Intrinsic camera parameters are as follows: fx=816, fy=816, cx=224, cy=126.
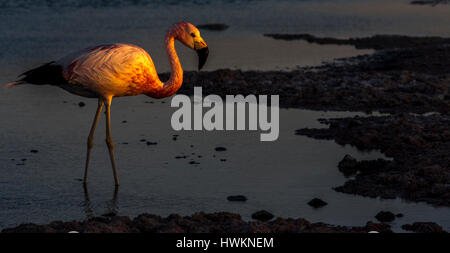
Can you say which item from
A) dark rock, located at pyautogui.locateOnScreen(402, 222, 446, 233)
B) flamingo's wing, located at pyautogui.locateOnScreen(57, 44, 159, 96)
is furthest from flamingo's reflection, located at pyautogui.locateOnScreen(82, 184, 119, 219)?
dark rock, located at pyautogui.locateOnScreen(402, 222, 446, 233)

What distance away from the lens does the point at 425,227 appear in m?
8.02

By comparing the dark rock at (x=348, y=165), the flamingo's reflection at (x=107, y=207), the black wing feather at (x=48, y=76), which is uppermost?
the black wing feather at (x=48, y=76)

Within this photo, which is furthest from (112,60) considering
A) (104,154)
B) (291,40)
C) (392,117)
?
(291,40)

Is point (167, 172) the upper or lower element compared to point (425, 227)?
upper

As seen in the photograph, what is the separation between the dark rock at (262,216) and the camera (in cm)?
862

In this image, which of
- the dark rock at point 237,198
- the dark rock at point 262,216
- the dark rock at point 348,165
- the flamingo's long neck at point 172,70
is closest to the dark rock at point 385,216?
the dark rock at point 262,216

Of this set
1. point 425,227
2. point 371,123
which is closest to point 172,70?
point 425,227

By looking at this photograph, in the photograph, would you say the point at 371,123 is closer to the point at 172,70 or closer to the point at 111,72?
the point at 172,70

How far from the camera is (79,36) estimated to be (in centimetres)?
2347

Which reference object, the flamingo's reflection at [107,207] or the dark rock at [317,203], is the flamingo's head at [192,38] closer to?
the flamingo's reflection at [107,207]

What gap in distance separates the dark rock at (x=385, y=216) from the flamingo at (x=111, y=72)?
286cm

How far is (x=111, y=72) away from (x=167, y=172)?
5.22 ft

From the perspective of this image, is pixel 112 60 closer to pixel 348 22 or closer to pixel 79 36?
pixel 79 36

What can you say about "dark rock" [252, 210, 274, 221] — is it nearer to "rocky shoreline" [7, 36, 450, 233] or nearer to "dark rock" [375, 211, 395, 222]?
"rocky shoreline" [7, 36, 450, 233]
